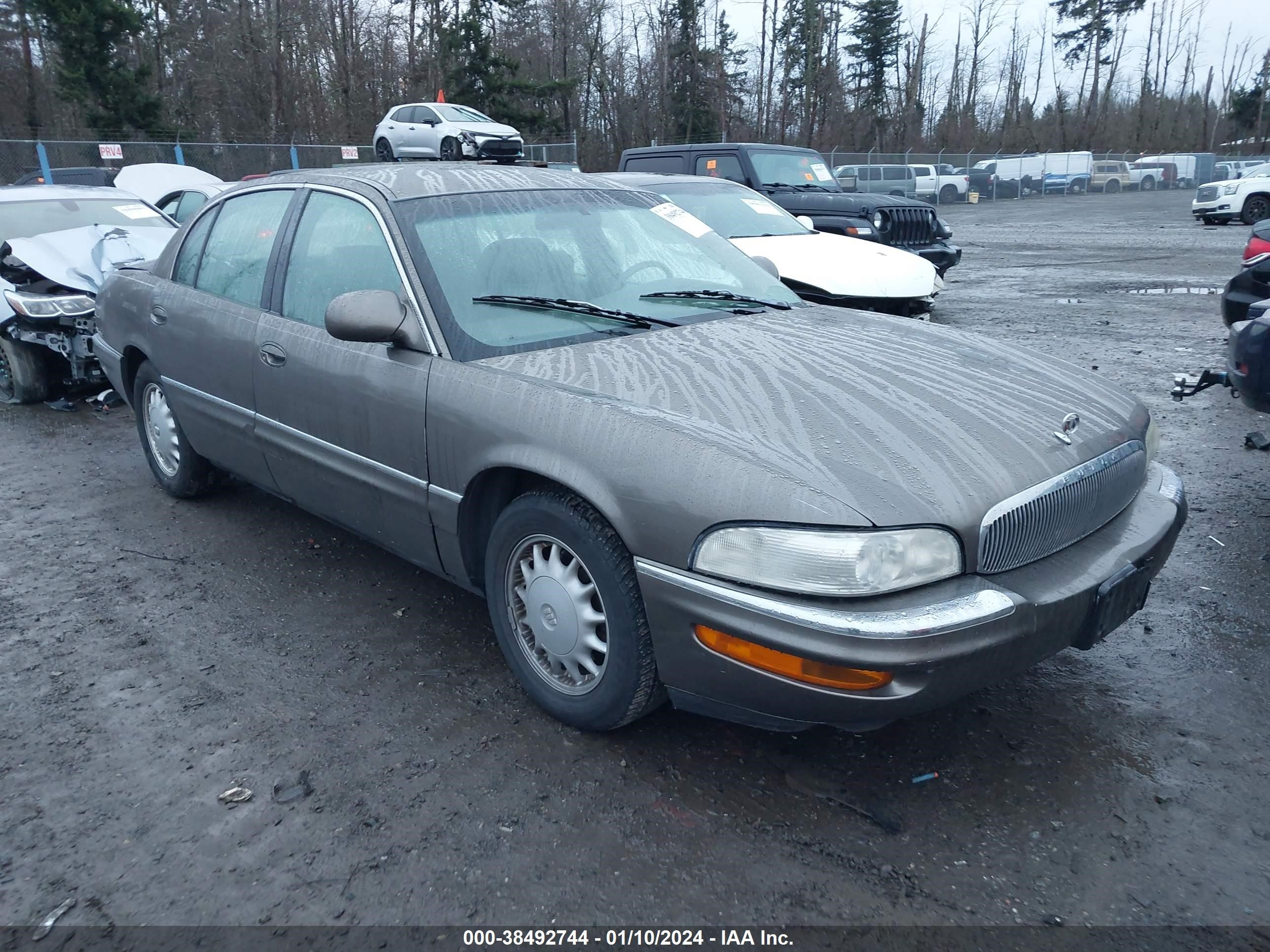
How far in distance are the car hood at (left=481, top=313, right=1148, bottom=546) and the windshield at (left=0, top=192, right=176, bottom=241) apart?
21.4ft

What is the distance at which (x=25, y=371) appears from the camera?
24.4 feet

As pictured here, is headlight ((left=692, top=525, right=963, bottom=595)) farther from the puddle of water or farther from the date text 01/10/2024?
the puddle of water

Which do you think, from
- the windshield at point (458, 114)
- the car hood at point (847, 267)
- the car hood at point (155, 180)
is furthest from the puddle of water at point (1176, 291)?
the windshield at point (458, 114)

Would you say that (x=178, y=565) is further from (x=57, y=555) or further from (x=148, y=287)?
(x=148, y=287)

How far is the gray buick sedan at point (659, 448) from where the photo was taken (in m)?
2.35

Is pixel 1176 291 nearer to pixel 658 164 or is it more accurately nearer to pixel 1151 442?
pixel 658 164

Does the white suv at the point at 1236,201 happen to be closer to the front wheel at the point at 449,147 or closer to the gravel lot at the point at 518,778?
the front wheel at the point at 449,147

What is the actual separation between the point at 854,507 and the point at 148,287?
398 cm

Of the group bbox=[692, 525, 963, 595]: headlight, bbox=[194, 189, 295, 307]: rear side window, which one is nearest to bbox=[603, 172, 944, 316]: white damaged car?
bbox=[194, 189, 295, 307]: rear side window

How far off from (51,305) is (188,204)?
605 cm

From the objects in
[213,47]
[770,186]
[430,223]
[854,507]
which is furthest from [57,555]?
[213,47]

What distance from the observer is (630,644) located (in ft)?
8.69

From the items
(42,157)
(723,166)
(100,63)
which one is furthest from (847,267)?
(100,63)

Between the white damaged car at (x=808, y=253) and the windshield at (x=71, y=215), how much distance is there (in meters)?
4.06
